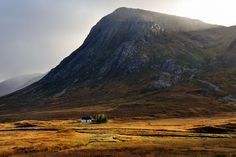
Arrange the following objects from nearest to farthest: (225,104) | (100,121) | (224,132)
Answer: (224,132) < (100,121) < (225,104)

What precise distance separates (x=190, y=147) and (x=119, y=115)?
104 meters

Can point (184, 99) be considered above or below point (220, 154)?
above

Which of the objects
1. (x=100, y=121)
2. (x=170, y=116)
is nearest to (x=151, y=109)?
(x=170, y=116)

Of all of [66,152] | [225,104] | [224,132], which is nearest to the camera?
[66,152]

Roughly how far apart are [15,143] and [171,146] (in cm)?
3163

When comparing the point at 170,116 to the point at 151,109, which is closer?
the point at 170,116

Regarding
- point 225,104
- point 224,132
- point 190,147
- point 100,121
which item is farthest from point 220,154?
point 225,104

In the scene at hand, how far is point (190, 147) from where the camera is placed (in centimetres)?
6022

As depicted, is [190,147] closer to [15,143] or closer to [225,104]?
[15,143]

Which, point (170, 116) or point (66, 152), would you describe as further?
point (170, 116)

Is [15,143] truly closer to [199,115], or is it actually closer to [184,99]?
[199,115]

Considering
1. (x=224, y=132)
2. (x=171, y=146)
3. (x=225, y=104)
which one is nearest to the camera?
(x=171, y=146)

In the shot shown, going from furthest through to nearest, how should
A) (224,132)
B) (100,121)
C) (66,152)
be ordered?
(100,121) → (224,132) → (66,152)

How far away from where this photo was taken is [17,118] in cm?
18488
